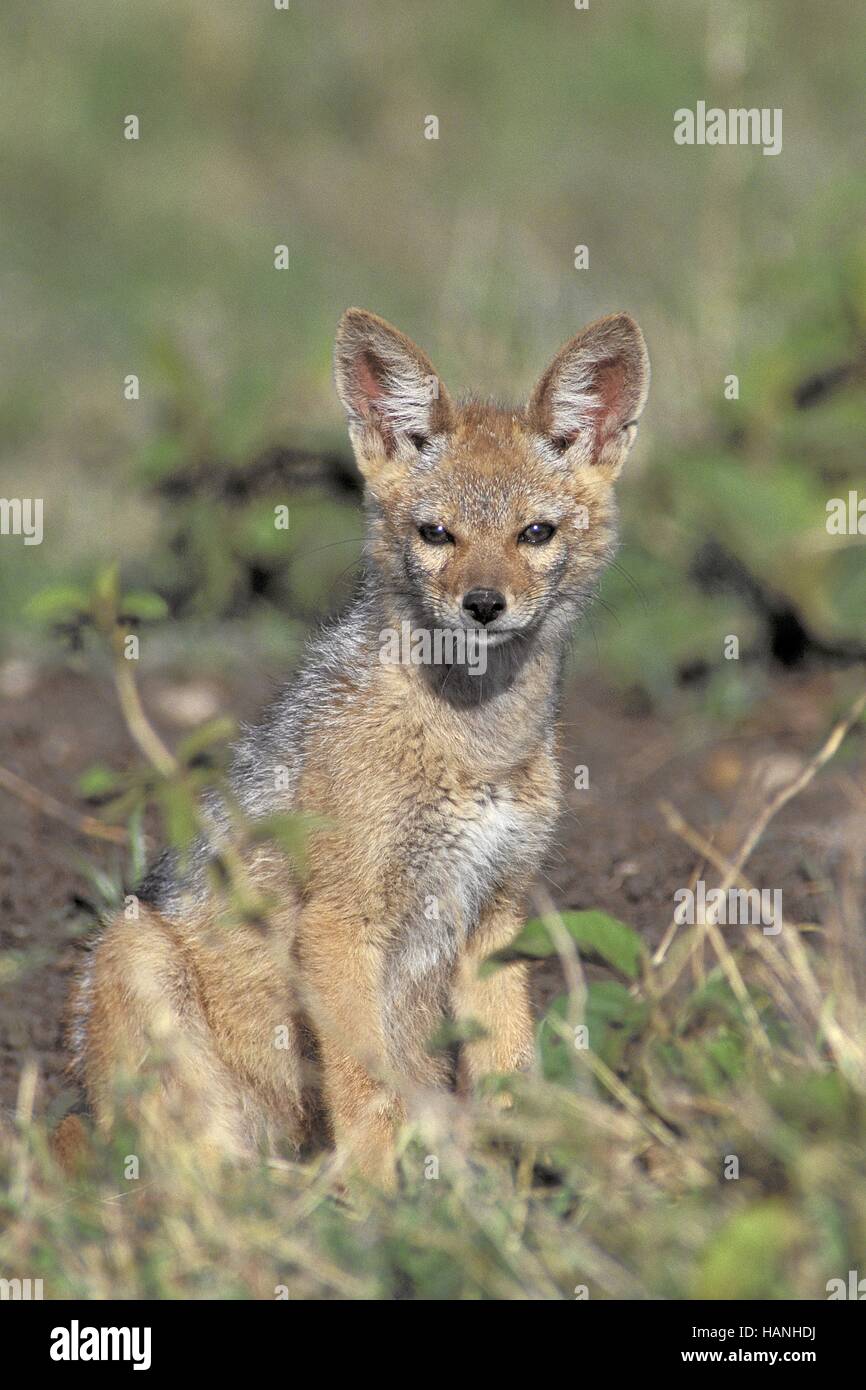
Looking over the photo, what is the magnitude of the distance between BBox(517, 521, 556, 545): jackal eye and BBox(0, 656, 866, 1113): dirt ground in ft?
2.90

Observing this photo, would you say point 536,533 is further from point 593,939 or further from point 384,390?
point 593,939

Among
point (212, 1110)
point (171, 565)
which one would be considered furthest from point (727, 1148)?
point (171, 565)

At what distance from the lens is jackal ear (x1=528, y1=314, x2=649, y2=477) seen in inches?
182

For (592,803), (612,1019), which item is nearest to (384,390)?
(612,1019)

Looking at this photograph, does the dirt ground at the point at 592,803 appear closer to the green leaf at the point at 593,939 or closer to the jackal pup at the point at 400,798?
the jackal pup at the point at 400,798

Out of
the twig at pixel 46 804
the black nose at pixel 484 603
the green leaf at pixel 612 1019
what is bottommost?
the green leaf at pixel 612 1019

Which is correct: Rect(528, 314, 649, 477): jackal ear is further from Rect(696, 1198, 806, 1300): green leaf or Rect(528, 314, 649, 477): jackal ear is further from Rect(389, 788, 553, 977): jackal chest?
Rect(696, 1198, 806, 1300): green leaf

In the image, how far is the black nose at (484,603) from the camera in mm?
4320

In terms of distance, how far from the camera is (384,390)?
4797mm

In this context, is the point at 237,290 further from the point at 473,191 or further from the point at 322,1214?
the point at 322,1214

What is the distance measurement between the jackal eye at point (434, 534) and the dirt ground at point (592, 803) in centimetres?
97

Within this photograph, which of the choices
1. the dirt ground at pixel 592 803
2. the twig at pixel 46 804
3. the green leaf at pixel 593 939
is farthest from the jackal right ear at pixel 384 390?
the twig at pixel 46 804

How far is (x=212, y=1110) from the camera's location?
450cm

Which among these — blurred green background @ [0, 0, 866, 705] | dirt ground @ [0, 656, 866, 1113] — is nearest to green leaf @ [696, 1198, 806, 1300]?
dirt ground @ [0, 656, 866, 1113]
